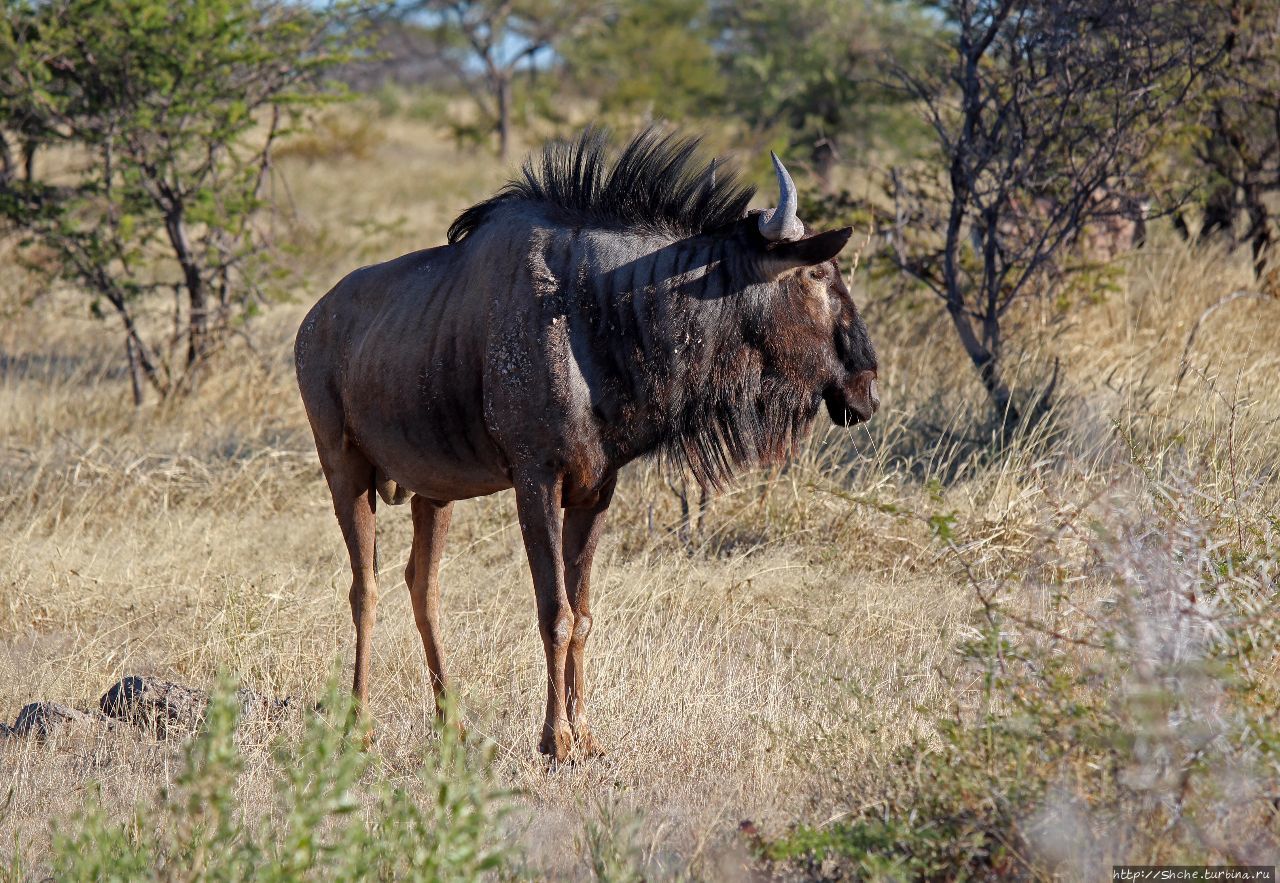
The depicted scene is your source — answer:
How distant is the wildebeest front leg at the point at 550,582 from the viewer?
13.1 ft

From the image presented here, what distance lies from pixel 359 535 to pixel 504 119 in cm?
2174

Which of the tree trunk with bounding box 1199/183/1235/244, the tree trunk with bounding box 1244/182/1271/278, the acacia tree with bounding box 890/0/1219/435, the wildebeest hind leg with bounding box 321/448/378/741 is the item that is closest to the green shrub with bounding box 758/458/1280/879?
the wildebeest hind leg with bounding box 321/448/378/741

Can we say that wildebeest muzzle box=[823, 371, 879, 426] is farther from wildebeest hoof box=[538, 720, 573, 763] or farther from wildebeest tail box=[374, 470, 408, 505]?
wildebeest tail box=[374, 470, 408, 505]

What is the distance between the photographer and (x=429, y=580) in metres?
4.69

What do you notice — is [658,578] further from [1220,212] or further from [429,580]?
[1220,212]

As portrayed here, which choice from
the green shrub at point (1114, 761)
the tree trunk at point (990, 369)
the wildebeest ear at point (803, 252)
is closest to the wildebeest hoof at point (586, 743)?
the green shrub at point (1114, 761)

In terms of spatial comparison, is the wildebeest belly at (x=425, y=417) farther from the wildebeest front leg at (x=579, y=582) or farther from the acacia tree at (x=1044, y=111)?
the acacia tree at (x=1044, y=111)

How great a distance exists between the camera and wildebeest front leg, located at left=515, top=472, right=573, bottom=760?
399 cm

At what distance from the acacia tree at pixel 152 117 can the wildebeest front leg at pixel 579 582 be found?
6228mm

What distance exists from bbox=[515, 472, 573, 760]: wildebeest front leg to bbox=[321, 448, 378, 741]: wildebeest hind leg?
0.84m

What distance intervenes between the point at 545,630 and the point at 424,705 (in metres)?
0.89

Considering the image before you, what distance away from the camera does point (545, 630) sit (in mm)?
4078

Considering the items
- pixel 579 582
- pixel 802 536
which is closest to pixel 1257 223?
pixel 802 536

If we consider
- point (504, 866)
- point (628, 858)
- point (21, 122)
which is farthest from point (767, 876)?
point (21, 122)
